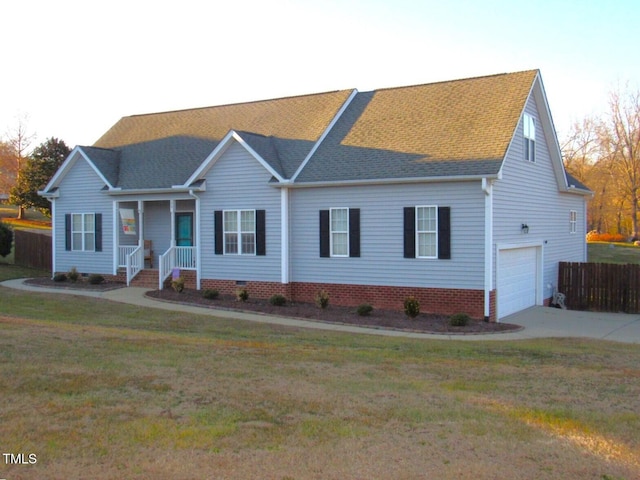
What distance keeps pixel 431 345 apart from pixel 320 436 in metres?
7.42

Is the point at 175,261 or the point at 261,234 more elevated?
the point at 261,234

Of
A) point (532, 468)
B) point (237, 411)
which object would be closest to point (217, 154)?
point (237, 411)

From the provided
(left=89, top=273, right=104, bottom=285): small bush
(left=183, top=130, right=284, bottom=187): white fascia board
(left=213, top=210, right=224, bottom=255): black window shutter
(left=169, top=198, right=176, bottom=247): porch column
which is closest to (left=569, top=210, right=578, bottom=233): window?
(left=183, top=130, right=284, bottom=187): white fascia board

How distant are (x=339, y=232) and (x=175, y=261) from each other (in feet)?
22.2

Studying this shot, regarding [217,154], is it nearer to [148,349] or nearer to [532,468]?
[148,349]

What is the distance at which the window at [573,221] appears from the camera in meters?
25.5

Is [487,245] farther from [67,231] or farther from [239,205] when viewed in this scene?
[67,231]

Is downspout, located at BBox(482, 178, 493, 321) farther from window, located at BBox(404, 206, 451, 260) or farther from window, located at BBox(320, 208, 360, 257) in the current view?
window, located at BBox(320, 208, 360, 257)

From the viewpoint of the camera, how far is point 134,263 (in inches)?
934

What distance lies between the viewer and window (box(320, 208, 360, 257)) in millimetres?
19312

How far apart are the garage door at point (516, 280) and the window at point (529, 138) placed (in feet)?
9.80

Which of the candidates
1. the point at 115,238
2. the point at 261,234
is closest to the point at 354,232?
the point at 261,234

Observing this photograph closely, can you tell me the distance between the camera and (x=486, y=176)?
16812 millimetres

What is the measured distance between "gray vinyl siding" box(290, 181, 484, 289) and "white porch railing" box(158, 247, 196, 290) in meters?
4.34
